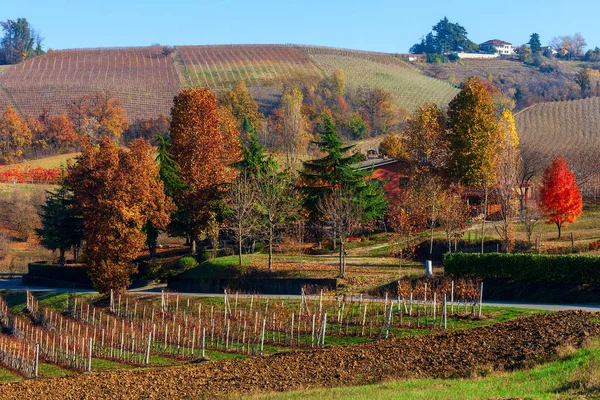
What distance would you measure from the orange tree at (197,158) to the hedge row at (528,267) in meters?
17.4

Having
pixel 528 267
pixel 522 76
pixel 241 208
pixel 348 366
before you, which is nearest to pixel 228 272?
pixel 241 208

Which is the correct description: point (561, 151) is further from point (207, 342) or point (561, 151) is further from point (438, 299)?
point (207, 342)

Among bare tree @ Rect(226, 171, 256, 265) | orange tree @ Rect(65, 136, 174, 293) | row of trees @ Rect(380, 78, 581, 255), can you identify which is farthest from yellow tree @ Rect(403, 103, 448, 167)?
orange tree @ Rect(65, 136, 174, 293)

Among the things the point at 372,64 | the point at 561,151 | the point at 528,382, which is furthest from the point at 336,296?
the point at 372,64

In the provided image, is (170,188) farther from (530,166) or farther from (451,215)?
(530,166)

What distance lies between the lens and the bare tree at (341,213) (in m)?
42.5

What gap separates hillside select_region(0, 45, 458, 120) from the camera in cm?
13088

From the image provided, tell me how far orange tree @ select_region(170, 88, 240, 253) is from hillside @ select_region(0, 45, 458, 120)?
73871 millimetres

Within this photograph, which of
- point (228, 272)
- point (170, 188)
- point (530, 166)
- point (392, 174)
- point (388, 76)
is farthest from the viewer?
point (388, 76)

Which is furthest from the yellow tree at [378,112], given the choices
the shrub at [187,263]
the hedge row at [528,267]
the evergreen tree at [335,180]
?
the hedge row at [528,267]

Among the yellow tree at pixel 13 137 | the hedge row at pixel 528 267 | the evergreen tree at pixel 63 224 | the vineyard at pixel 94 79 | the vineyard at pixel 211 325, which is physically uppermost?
the vineyard at pixel 94 79

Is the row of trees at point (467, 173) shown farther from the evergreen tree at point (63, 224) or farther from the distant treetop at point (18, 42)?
the distant treetop at point (18, 42)

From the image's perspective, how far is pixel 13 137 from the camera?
106 m

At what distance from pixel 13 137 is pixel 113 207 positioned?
70417 millimetres
